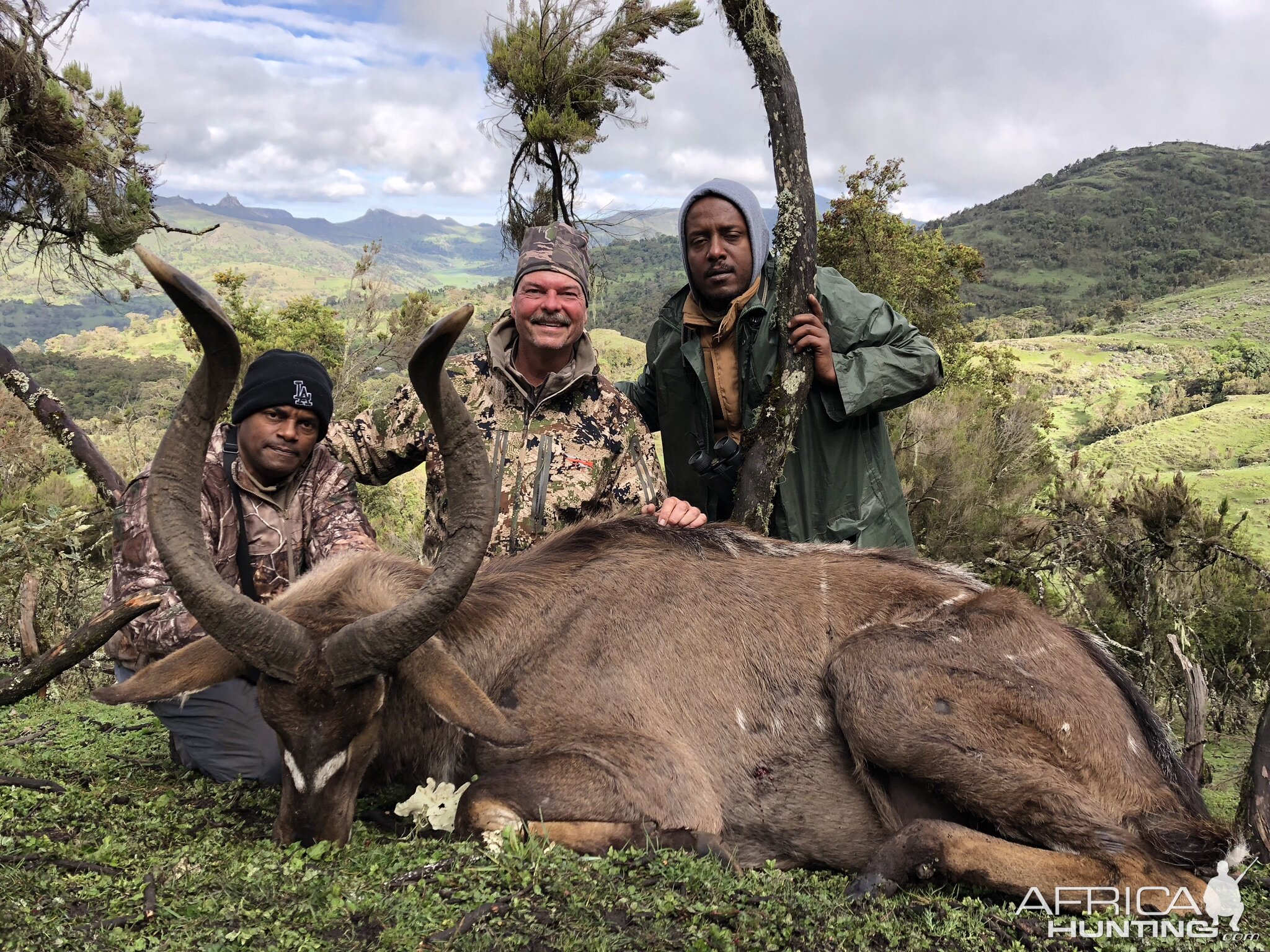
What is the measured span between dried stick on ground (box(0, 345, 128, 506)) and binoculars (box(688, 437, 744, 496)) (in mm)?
5615

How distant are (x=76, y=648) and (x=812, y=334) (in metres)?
4.69

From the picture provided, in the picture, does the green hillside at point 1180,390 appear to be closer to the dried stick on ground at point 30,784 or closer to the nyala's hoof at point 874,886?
the nyala's hoof at point 874,886

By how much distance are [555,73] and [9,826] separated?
39.5 ft

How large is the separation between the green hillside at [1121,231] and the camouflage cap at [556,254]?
93470mm

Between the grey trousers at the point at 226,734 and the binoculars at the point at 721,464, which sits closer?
the grey trousers at the point at 226,734

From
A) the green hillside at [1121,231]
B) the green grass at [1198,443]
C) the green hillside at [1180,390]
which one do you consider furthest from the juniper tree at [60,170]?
the green hillside at [1121,231]

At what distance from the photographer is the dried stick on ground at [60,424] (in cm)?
849

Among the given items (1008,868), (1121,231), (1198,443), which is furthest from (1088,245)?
(1008,868)

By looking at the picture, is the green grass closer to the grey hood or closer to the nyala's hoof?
the grey hood

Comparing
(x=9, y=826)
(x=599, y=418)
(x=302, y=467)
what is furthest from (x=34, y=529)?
(x=599, y=418)

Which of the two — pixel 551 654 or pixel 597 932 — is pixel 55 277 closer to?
pixel 551 654

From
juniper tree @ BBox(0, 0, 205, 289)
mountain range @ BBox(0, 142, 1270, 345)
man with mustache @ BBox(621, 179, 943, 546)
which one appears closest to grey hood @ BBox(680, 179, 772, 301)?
man with mustache @ BBox(621, 179, 943, 546)

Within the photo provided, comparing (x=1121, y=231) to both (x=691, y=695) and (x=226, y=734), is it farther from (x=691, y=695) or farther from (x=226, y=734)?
(x=226, y=734)

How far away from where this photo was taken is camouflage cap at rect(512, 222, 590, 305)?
637cm
